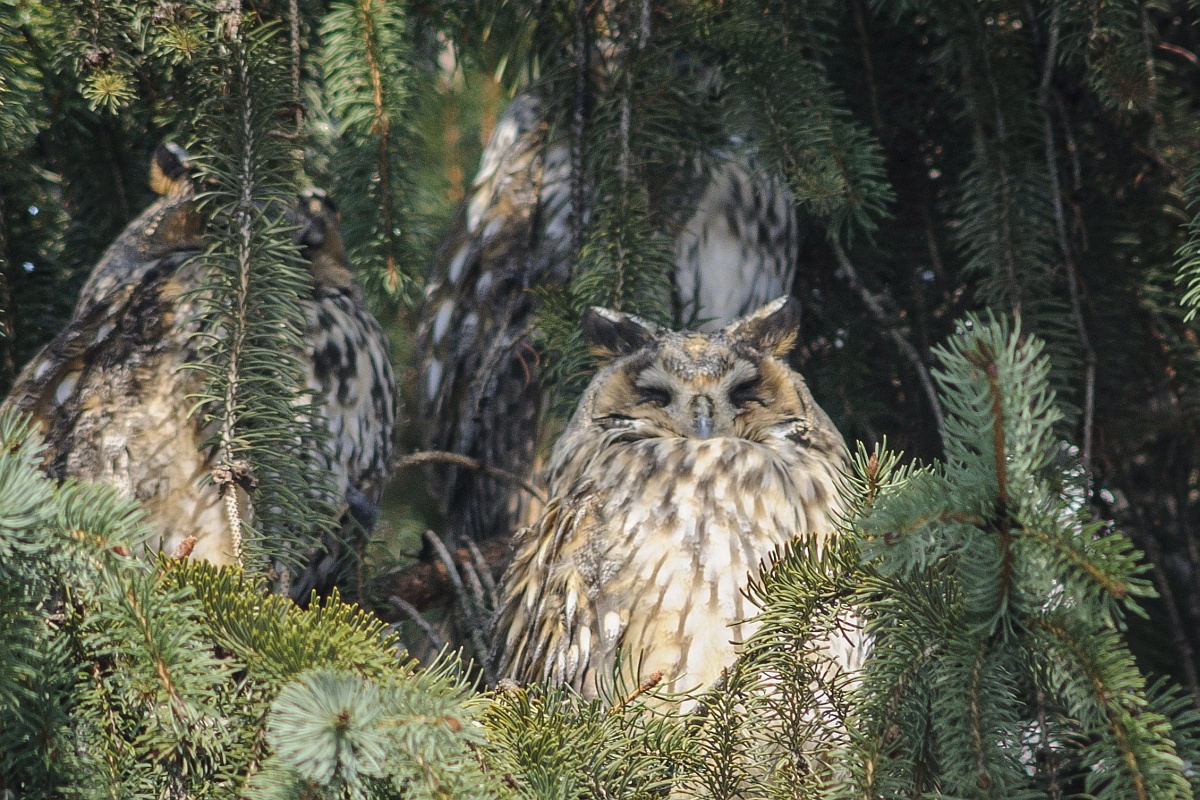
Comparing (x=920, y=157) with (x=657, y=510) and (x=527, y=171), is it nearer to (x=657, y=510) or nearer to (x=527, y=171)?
(x=527, y=171)

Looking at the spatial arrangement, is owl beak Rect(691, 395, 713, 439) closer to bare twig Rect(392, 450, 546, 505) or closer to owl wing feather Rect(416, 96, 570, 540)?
bare twig Rect(392, 450, 546, 505)

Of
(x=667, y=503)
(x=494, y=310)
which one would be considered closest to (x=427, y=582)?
(x=667, y=503)

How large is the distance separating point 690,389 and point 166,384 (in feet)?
3.47

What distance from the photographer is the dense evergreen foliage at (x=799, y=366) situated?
107 centimetres

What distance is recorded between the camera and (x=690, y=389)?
7.29 ft

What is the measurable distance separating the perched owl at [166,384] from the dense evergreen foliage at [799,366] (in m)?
0.18

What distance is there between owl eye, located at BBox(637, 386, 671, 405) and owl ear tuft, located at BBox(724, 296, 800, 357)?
21 centimetres

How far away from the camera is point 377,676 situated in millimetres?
1138

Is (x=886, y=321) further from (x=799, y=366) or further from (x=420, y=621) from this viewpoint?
(x=420, y=621)

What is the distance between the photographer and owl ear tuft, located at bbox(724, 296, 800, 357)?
2395 millimetres

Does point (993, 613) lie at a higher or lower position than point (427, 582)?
lower

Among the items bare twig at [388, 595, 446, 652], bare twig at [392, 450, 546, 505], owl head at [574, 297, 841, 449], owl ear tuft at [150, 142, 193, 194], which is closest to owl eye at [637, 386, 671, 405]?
owl head at [574, 297, 841, 449]

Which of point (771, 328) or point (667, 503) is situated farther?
point (771, 328)

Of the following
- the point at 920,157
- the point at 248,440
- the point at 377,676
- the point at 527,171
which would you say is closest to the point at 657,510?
the point at 248,440
